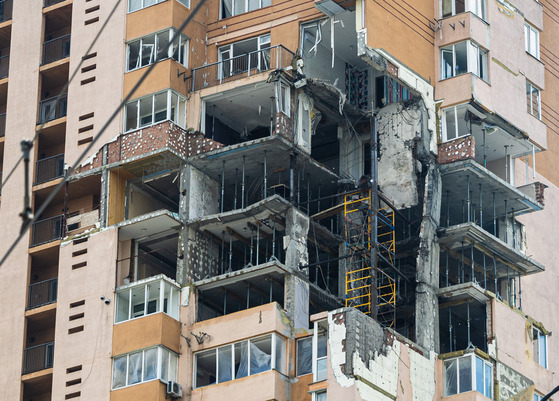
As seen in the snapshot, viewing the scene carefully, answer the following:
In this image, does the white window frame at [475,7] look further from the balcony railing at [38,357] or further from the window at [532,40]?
the balcony railing at [38,357]

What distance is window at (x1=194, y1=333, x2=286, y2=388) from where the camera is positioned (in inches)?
2041

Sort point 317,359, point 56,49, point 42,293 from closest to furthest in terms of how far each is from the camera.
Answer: point 317,359, point 42,293, point 56,49

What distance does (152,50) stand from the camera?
196ft

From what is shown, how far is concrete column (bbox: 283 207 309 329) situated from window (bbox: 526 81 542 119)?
13.8 meters

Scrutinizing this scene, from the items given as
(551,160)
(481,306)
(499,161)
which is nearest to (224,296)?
(481,306)

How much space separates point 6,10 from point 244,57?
49.0ft

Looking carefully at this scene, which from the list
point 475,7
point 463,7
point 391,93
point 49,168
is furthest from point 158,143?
point 475,7

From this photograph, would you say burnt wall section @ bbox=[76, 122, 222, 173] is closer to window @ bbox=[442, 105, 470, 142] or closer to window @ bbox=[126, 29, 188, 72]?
window @ bbox=[126, 29, 188, 72]

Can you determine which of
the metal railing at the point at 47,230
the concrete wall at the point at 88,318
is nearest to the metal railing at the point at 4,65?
the metal railing at the point at 47,230

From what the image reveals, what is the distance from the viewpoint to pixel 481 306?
57438 mm

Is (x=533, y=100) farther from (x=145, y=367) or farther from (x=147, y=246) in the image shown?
(x=145, y=367)

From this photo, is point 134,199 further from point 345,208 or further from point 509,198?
point 509,198

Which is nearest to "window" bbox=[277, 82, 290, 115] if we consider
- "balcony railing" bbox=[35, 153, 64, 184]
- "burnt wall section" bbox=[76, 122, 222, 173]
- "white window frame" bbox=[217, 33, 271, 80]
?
"white window frame" bbox=[217, 33, 271, 80]

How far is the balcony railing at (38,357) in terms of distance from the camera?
5747 cm
